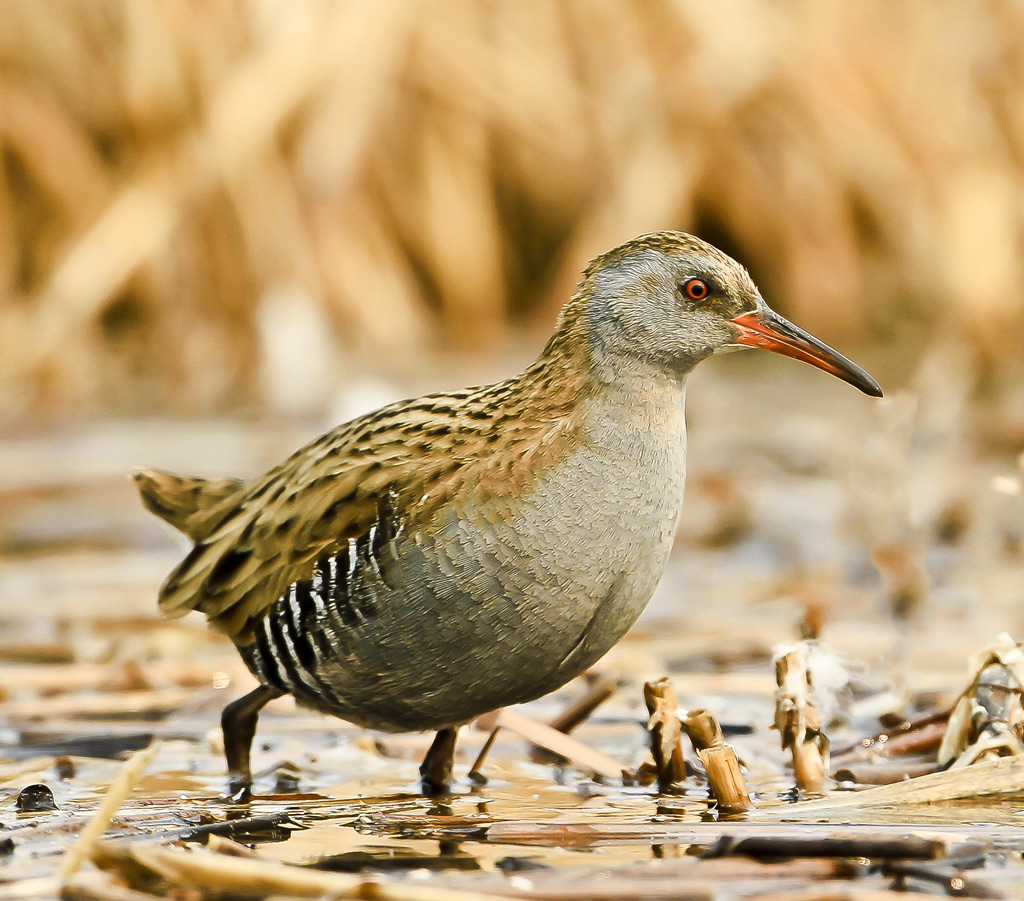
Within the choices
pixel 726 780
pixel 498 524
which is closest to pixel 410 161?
pixel 498 524

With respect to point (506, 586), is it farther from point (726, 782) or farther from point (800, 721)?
point (800, 721)

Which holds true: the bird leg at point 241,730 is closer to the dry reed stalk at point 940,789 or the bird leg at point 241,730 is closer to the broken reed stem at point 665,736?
the broken reed stem at point 665,736

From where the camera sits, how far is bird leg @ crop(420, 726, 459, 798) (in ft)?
12.2

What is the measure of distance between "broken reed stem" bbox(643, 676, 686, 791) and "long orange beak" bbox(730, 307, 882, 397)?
2.47ft

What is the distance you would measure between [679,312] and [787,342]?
250mm

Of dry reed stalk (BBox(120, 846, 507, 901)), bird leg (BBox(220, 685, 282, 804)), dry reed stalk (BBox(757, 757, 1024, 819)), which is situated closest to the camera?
dry reed stalk (BBox(120, 846, 507, 901))

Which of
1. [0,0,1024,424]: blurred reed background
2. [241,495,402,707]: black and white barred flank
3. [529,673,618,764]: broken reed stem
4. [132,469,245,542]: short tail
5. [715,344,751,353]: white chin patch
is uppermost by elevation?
[0,0,1024,424]: blurred reed background

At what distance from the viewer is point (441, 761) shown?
375cm

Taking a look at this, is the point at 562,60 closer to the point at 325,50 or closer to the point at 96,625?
the point at 325,50

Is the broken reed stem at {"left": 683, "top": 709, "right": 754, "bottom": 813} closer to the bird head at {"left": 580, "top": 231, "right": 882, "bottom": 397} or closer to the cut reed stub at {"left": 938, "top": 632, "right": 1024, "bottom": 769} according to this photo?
the cut reed stub at {"left": 938, "top": 632, "right": 1024, "bottom": 769}

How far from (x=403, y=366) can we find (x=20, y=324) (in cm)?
209

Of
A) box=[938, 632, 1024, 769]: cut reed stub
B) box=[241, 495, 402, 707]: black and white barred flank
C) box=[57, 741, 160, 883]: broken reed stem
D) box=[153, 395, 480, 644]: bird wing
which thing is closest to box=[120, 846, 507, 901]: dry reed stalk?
box=[57, 741, 160, 883]: broken reed stem

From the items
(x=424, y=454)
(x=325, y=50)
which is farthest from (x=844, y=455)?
(x=325, y=50)

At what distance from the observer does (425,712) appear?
139 inches
